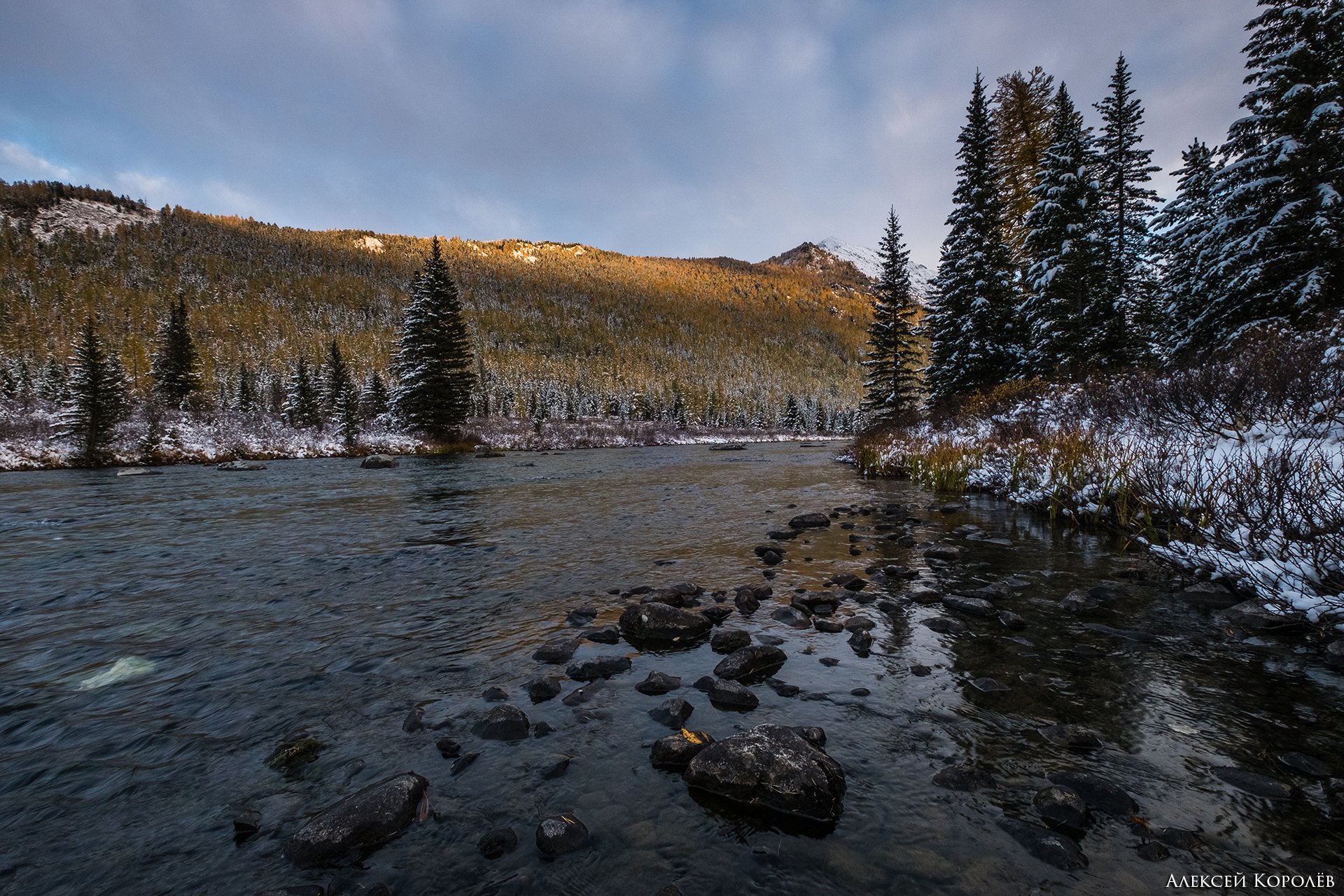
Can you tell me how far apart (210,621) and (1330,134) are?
30.1 meters

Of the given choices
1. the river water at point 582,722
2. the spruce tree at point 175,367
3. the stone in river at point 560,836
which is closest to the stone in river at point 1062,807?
the river water at point 582,722

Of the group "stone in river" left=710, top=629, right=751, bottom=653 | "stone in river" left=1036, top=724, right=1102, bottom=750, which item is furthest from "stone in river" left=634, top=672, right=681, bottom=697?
"stone in river" left=1036, top=724, right=1102, bottom=750

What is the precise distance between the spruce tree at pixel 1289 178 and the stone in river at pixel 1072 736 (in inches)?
764

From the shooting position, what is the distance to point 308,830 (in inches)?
126

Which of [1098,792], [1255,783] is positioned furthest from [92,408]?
[1255,783]

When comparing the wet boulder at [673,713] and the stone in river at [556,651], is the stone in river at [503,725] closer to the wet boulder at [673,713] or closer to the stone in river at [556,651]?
the wet boulder at [673,713]

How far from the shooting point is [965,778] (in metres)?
3.62

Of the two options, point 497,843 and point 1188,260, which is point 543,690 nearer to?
point 497,843

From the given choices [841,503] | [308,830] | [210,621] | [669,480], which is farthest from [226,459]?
[308,830]

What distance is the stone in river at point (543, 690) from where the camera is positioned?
4953mm

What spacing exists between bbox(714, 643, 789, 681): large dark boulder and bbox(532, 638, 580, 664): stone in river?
1658mm

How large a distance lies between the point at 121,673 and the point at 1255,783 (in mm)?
9689

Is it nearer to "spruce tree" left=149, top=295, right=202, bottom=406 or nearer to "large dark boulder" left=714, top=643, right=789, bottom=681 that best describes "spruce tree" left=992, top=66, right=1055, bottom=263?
"large dark boulder" left=714, top=643, right=789, bottom=681

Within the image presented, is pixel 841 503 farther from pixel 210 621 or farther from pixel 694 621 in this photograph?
pixel 210 621
